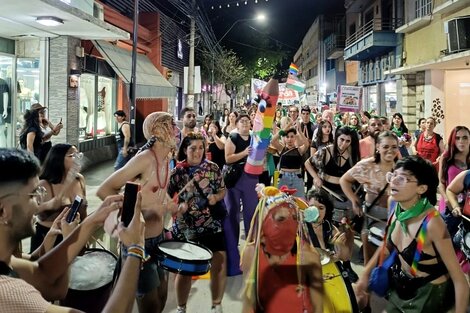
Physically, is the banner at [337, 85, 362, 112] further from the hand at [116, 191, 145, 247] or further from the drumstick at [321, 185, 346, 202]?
the hand at [116, 191, 145, 247]

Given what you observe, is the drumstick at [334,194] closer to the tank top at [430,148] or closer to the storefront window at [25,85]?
the tank top at [430,148]

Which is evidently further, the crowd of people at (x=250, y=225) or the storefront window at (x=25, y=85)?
the storefront window at (x=25, y=85)

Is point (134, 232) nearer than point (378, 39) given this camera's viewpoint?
Yes

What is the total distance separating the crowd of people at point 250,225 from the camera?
1.92 metres

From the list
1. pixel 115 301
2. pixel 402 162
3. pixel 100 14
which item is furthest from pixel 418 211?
pixel 100 14

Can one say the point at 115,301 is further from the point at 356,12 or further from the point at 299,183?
the point at 356,12

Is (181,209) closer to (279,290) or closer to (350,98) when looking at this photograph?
(279,290)

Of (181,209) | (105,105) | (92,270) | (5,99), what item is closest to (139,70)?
(105,105)

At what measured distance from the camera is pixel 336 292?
114 inches

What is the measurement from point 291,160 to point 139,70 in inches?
435

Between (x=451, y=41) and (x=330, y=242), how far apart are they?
13.4m

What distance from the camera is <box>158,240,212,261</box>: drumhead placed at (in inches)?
133

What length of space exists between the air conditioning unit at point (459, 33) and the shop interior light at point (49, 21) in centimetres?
1203

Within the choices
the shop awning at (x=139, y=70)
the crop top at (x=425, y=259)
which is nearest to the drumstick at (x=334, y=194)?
the crop top at (x=425, y=259)
